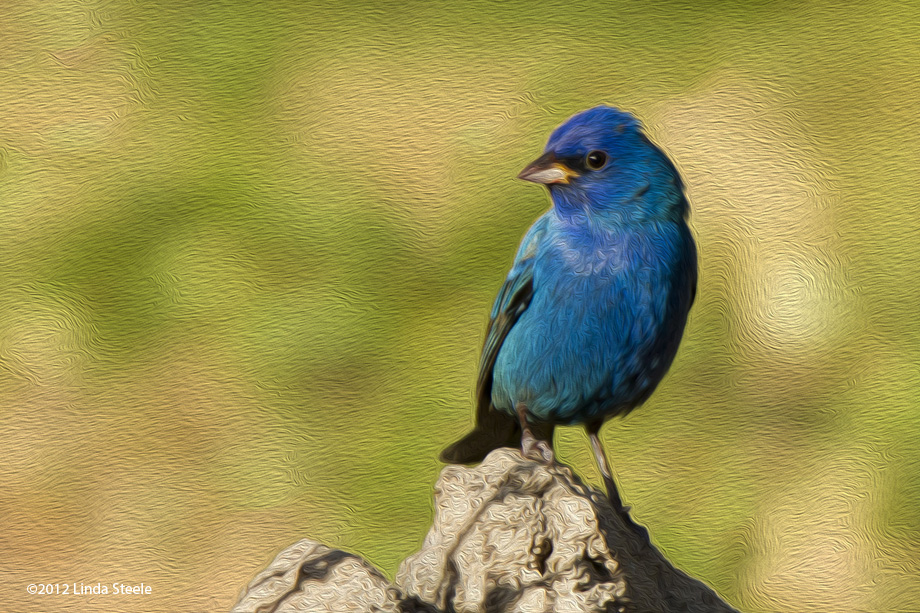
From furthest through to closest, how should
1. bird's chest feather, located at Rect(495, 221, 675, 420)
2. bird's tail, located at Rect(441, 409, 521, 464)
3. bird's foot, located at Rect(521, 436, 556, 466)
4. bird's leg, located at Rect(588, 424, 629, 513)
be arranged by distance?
bird's tail, located at Rect(441, 409, 521, 464)
bird's leg, located at Rect(588, 424, 629, 513)
bird's foot, located at Rect(521, 436, 556, 466)
bird's chest feather, located at Rect(495, 221, 675, 420)

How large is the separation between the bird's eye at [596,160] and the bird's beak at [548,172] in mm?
59

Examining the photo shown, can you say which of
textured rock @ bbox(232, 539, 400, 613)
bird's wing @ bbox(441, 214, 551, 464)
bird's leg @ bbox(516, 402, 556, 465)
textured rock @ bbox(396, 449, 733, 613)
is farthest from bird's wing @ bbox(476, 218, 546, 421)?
textured rock @ bbox(232, 539, 400, 613)

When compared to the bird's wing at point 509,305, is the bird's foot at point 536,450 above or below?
below

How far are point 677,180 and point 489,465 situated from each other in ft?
3.90

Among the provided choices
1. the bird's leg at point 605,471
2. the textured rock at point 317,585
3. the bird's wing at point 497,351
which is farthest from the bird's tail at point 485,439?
the textured rock at point 317,585

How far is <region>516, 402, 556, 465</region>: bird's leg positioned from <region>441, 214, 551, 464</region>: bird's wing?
193 mm

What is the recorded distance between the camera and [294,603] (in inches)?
129

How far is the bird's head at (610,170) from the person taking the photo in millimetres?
3678

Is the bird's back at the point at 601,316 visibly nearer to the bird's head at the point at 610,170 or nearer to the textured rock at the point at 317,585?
the bird's head at the point at 610,170

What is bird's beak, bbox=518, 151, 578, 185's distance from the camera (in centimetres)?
371

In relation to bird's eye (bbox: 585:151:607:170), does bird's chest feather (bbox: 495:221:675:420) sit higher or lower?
lower

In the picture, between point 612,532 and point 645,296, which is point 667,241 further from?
point 612,532

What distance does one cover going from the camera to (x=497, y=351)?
3998 mm

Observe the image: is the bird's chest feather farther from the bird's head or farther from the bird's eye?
the bird's eye
